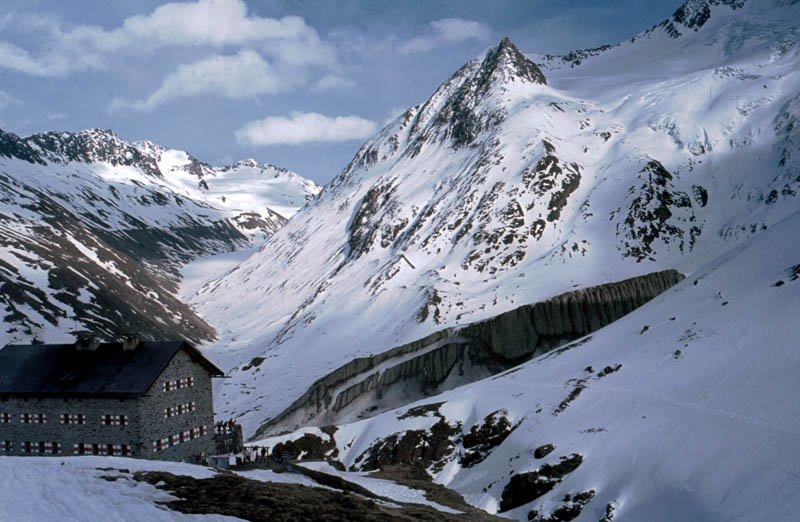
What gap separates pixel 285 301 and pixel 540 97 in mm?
85783

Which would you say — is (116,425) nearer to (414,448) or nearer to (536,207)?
(414,448)

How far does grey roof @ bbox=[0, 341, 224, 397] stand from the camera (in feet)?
147

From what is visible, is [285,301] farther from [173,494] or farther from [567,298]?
[173,494]

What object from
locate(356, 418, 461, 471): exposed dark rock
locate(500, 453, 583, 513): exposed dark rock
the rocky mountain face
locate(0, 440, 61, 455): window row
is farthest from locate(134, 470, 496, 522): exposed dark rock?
locate(356, 418, 461, 471): exposed dark rock

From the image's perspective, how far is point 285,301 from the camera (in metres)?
174

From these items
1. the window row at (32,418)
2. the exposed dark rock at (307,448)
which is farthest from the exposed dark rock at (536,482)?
the window row at (32,418)

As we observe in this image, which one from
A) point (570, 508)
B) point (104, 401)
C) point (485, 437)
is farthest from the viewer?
point (485, 437)

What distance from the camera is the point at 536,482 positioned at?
146ft

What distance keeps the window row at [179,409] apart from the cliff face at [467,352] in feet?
172

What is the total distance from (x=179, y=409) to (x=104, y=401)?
4.99 meters

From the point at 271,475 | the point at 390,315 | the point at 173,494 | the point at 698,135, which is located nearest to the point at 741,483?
the point at 271,475

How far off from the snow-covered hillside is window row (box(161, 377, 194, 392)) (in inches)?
2141

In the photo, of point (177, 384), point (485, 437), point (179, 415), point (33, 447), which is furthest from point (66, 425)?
point (485, 437)

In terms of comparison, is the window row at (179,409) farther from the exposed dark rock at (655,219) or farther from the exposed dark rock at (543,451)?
the exposed dark rock at (655,219)
